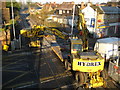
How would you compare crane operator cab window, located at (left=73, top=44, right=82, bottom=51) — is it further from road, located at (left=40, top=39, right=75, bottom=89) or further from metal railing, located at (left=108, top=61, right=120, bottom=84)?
metal railing, located at (left=108, top=61, right=120, bottom=84)

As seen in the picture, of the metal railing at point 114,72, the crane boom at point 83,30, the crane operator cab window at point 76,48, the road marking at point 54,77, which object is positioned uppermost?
the crane boom at point 83,30

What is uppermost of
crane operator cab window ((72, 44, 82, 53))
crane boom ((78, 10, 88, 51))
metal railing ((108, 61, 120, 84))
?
crane boom ((78, 10, 88, 51))

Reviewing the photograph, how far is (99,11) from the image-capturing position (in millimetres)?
29844

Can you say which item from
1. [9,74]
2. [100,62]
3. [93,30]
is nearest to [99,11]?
[93,30]

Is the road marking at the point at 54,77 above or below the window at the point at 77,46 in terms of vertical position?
below

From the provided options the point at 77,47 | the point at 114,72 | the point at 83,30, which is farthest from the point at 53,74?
the point at 83,30

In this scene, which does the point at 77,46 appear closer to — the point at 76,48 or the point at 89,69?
the point at 76,48

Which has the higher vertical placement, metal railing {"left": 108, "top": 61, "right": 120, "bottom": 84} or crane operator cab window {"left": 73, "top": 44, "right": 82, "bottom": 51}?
crane operator cab window {"left": 73, "top": 44, "right": 82, "bottom": 51}

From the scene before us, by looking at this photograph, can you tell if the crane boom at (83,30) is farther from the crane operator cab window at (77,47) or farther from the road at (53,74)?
the road at (53,74)

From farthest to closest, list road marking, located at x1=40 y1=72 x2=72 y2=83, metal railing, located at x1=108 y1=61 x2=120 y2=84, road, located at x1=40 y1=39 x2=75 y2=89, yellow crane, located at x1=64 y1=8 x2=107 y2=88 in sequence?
1. road marking, located at x1=40 y1=72 x2=72 y2=83
2. metal railing, located at x1=108 y1=61 x2=120 y2=84
3. road, located at x1=40 y1=39 x2=75 y2=89
4. yellow crane, located at x1=64 y1=8 x2=107 y2=88

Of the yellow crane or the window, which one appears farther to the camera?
the window

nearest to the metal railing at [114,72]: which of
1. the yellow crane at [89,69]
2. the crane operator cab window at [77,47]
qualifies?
the yellow crane at [89,69]

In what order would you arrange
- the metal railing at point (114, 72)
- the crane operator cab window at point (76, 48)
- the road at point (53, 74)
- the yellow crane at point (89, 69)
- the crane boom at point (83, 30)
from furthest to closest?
the crane boom at point (83, 30)
the crane operator cab window at point (76, 48)
the metal railing at point (114, 72)
the road at point (53, 74)
the yellow crane at point (89, 69)

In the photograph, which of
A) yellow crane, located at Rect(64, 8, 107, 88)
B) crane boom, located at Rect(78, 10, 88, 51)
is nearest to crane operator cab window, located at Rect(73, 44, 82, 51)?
crane boom, located at Rect(78, 10, 88, 51)
